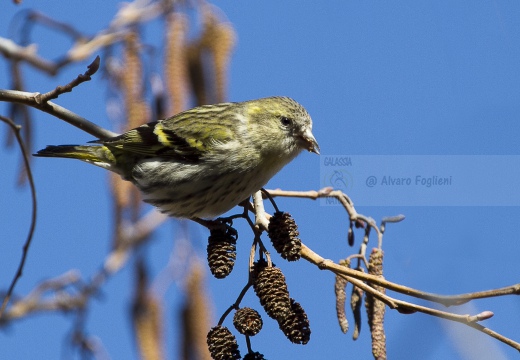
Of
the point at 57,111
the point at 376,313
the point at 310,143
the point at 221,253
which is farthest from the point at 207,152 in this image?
the point at 376,313

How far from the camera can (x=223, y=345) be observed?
1931 mm

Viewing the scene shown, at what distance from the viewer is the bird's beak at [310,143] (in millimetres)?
2986

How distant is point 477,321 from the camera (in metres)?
1.69

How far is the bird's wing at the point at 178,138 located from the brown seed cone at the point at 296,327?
4.21 ft

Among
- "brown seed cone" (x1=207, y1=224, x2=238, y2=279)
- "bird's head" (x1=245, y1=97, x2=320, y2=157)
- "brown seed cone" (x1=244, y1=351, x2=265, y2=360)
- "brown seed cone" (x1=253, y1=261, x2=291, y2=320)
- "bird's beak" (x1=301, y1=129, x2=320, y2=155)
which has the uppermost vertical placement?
"bird's head" (x1=245, y1=97, x2=320, y2=157)

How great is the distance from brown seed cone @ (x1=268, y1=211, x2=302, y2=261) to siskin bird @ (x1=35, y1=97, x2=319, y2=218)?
→ 55 cm

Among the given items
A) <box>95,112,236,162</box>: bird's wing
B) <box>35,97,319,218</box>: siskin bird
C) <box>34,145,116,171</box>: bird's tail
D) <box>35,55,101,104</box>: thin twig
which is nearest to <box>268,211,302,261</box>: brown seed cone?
<box>35,97,319,218</box>: siskin bird

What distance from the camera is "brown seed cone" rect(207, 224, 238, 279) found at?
2301 millimetres

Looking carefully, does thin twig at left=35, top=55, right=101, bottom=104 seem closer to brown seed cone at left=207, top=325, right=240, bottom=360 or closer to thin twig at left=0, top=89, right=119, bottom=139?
thin twig at left=0, top=89, right=119, bottom=139

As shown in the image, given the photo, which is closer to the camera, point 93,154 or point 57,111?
point 57,111

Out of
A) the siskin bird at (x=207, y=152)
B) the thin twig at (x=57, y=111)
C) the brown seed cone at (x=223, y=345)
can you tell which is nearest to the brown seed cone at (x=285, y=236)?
the brown seed cone at (x=223, y=345)

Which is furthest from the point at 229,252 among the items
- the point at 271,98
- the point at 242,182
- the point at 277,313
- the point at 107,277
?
the point at 107,277

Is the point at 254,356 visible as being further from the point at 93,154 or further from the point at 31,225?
the point at 93,154

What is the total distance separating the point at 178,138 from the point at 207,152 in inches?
8.2
